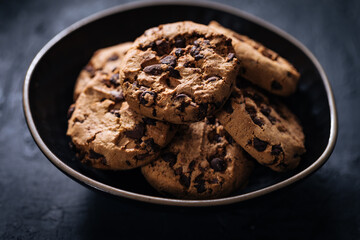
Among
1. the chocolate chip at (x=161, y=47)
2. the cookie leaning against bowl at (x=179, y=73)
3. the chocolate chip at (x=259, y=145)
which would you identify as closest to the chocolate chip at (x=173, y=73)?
the cookie leaning against bowl at (x=179, y=73)

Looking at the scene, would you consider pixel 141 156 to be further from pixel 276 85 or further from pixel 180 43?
pixel 276 85

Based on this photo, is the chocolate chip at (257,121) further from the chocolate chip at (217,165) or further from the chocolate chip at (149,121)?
the chocolate chip at (149,121)

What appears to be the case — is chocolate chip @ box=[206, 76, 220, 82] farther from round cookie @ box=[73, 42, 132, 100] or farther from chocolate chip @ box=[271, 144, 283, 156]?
round cookie @ box=[73, 42, 132, 100]

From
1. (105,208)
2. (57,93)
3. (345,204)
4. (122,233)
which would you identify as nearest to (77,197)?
(105,208)

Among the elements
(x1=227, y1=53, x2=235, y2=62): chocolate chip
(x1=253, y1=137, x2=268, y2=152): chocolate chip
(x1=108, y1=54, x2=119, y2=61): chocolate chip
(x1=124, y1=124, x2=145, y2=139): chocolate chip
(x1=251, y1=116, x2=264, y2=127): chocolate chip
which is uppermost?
(x1=227, y1=53, x2=235, y2=62): chocolate chip

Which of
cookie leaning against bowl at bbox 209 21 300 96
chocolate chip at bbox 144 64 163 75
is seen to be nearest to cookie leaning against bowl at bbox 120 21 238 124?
chocolate chip at bbox 144 64 163 75

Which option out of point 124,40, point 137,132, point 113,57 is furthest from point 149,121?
point 124,40
